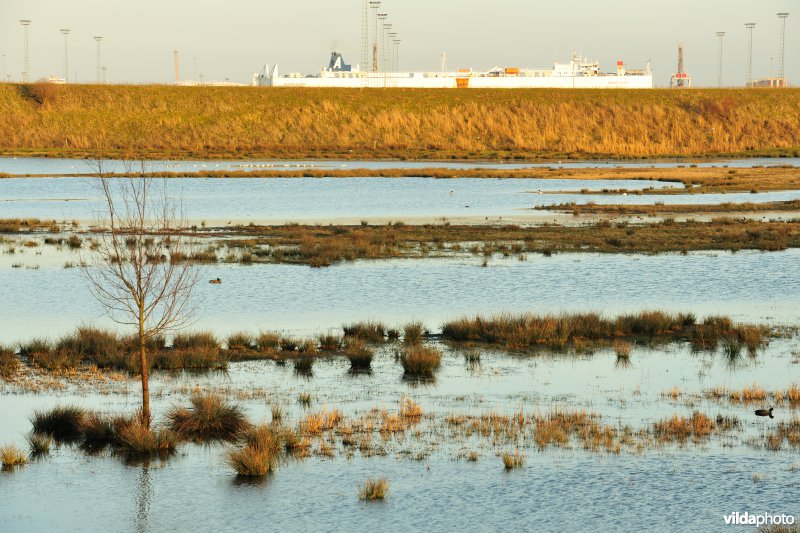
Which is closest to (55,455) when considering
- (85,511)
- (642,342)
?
(85,511)

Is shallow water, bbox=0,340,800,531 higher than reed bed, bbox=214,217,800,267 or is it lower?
lower

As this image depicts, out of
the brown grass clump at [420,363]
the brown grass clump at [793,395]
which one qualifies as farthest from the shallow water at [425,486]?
the brown grass clump at [420,363]

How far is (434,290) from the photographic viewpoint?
29.7 metres

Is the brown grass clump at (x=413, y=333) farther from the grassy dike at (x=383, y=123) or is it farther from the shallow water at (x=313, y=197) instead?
the grassy dike at (x=383, y=123)

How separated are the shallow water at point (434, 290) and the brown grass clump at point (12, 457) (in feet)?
27.8

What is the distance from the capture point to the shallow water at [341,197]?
5284 centimetres

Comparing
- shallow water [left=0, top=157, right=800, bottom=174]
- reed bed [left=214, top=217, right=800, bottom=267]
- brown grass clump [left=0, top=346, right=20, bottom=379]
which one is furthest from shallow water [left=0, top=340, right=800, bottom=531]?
shallow water [left=0, top=157, right=800, bottom=174]

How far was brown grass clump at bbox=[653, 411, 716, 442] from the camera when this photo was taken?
15406mm

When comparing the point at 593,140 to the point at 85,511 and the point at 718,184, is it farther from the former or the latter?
the point at 85,511

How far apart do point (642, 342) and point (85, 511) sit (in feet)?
44.4

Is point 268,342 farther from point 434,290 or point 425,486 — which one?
point 425,486

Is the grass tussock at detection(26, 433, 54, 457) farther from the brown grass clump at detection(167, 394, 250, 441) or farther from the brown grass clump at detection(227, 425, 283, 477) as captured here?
the brown grass clump at detection(227, 425, 283, 477)

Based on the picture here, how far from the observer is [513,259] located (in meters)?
36.0

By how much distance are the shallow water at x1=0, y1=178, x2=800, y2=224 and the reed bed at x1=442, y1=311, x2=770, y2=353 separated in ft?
86.9
